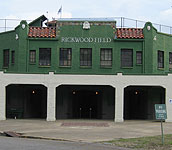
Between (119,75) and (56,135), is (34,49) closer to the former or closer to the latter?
(119,75)

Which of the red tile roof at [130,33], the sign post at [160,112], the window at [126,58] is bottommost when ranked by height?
the sign post at [160,112]

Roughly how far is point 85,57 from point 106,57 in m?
1.79

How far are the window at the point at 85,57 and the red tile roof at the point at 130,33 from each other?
285cm

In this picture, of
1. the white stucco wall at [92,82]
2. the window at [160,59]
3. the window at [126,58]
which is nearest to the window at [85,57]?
the window at [126,58]

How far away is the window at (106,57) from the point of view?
30531mm

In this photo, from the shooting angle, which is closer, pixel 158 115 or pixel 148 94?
pixel 158 115

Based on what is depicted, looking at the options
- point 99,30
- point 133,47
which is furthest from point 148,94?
point 99,30

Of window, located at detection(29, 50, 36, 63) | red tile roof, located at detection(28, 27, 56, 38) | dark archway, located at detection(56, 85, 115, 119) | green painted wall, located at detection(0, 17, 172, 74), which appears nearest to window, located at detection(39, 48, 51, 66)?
green painted wall, located at detection(0, 17, 172, 74)

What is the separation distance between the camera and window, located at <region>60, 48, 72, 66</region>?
3062 centimetres

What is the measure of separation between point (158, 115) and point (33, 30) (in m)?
18.2

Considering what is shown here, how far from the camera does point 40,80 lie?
2734cm

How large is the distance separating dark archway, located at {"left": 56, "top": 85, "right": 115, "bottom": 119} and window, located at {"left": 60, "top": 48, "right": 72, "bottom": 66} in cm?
197

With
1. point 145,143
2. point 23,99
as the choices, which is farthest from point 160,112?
point 23,99

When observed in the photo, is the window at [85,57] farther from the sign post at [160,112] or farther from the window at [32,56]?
the sign post at [160,112]
